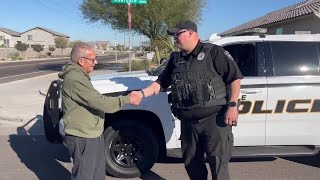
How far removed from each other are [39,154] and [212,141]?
11.8 feet

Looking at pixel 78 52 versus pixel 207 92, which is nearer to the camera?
pixel 78 52

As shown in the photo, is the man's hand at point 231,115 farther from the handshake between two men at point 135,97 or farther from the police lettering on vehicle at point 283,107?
the police lettering on vehicle at point 283,107

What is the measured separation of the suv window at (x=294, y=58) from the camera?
16.5ft

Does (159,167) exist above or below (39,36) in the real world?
below

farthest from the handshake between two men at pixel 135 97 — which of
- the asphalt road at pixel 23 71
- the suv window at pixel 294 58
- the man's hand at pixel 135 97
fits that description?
the asphalt road at pixel 23 71

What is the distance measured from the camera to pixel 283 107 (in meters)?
4.96

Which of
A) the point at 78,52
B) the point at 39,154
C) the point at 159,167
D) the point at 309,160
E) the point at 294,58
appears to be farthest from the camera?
the point at 39,154

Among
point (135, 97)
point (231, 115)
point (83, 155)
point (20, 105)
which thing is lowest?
point (20, 105)

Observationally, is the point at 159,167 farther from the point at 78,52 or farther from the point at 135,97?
the point at 78,52

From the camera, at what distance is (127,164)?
5.16 m

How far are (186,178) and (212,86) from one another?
191 cm

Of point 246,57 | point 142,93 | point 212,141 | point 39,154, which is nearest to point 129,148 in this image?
point 142,93

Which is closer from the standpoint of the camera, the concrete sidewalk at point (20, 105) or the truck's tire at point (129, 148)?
the truck's tire at point (129, 148)

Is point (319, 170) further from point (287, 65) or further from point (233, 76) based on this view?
point (233, 76)
